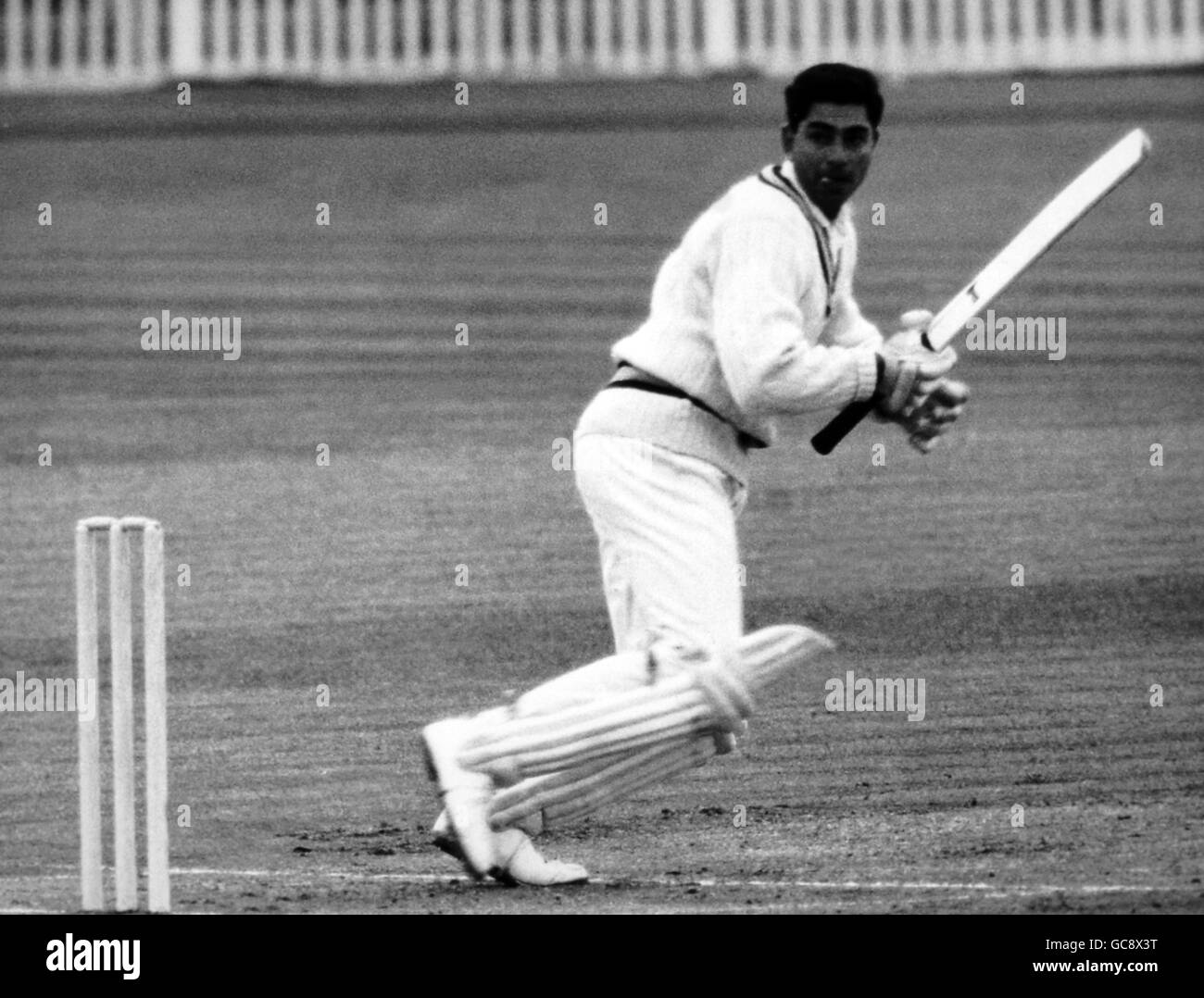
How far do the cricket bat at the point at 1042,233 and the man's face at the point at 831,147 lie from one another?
281 millimetres

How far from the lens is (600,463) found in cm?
495

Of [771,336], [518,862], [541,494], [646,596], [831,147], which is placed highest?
[831,147]

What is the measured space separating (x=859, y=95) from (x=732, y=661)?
1.02m

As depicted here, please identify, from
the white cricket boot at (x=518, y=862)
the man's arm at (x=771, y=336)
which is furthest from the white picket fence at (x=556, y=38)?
the white cricket boot at (x=518, y=862)

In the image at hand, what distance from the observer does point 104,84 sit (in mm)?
12844

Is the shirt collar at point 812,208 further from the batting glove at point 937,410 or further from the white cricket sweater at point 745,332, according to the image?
the batting glove at point 937,410

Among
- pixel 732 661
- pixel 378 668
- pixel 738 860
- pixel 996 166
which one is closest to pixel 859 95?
pixel 732 661

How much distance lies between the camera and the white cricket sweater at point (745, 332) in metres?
4.70

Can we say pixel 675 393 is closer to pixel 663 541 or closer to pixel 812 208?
pixel 663 541

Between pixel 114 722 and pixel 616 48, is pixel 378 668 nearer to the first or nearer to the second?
pixel 114 722

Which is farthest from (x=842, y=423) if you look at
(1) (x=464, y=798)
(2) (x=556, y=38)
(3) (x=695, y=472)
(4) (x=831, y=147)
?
(2) (x=556, y=38)

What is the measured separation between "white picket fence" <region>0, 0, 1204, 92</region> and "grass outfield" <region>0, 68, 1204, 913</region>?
173 millimetres

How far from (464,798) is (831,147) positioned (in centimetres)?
130

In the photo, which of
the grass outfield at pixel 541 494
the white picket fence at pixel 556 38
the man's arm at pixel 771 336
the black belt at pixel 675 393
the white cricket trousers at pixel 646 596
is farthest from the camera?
the white picket fence at pixel 556 38
